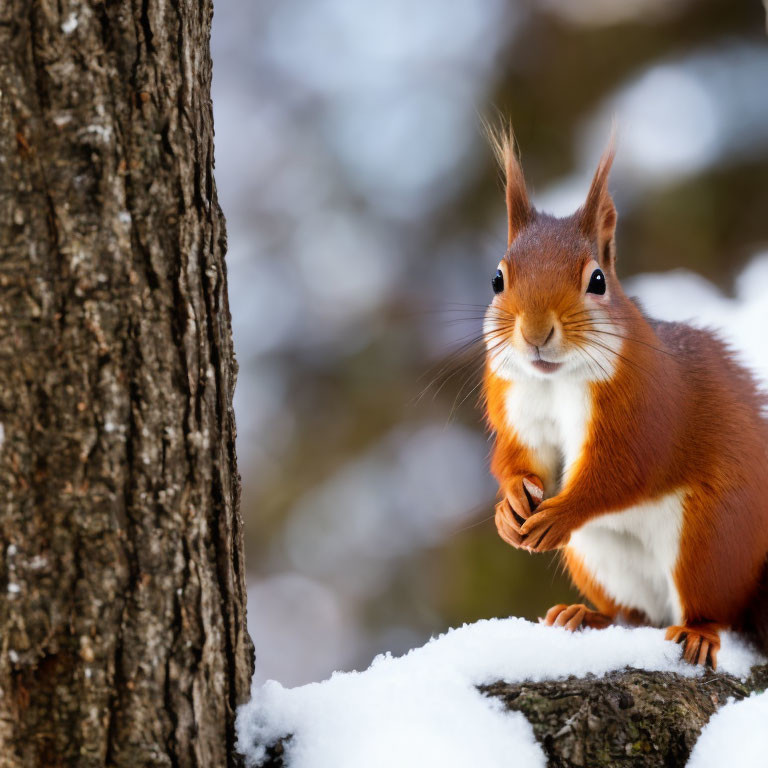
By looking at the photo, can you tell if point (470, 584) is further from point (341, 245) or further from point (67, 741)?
point (67, 741)

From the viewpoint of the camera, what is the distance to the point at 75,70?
748 mm

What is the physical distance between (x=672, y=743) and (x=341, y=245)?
176 centimetres

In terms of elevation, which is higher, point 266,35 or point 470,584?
point 266,35

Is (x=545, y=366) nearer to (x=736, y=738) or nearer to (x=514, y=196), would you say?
(x=514, y=196)

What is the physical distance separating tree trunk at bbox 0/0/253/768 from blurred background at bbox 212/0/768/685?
1355 millimetres

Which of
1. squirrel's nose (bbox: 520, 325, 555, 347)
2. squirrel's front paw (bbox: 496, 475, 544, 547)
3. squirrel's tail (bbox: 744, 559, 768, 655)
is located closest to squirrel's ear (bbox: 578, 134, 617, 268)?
squirrel's nose (bbox: 520, 325, 555, 347)

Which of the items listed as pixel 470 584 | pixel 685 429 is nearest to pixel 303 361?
pixel 470 584

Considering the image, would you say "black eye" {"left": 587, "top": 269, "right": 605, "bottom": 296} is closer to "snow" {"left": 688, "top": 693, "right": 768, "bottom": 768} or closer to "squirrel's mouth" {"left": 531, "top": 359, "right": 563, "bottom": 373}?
"squirrel's mouth" {"left": 531, "top": 359, "right": 563, "bottom": 373}

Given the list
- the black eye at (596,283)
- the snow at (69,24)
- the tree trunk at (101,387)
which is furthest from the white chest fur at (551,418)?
the snow at (69,24)

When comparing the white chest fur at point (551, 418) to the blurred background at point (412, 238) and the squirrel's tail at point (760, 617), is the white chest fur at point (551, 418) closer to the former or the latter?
the squirrel's tail at point (760, 617)

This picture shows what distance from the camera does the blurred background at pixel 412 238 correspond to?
84.9 inches

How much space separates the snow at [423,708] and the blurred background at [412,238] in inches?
43.1

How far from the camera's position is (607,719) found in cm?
94

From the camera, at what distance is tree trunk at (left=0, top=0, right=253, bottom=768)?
2.45 ft
